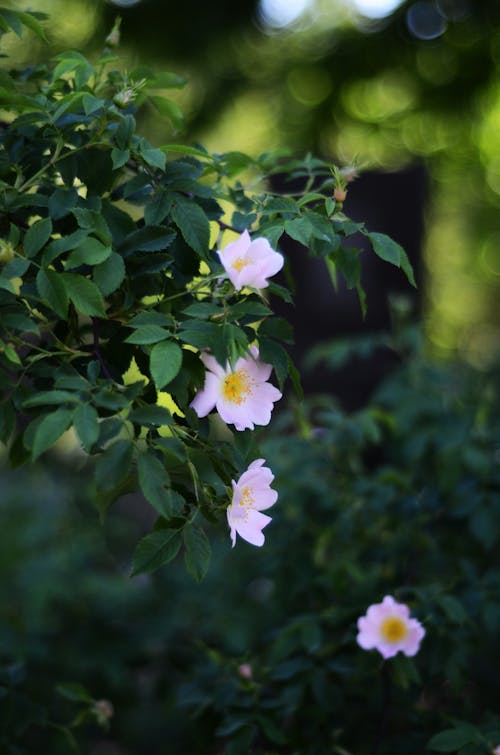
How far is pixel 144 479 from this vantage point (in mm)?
906

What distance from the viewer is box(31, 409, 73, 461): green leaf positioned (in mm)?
874

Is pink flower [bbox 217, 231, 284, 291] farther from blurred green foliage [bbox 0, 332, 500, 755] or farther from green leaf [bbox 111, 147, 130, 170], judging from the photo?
blurred green foliage [bbox 0, 332, 500, 755]

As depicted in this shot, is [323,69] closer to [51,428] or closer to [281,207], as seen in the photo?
[281,207]

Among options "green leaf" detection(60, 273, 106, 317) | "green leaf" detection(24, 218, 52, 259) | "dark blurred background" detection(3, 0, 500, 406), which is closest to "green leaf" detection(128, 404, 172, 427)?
"green leaf" detection(60, 273, 106, 317)

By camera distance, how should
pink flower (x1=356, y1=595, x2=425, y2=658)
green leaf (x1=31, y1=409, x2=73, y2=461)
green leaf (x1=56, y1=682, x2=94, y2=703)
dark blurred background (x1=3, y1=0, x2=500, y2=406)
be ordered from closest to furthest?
green leaf (x1=31, y1=409, x2=73, y2=461), pink flower (x1=356, y1=595, x2=425, y2=658), green leaf (x1=56, y1=682, x2=94, y2=703), dark blurred background (x1=3, y1=0, x2=500, y2=406)

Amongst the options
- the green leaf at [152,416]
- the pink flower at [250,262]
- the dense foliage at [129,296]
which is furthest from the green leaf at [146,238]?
the green leaf at [152,416]

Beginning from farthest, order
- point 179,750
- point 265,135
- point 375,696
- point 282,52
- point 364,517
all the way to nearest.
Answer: point 265,135 < point 282,52 < point 179,750 < point 364,517 < point 375,696

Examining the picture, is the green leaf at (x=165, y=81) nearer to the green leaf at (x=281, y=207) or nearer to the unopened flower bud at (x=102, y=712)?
the green leaf at (x=281, y=207)

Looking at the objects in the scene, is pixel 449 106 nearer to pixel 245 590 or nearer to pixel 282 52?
pixel 282 52

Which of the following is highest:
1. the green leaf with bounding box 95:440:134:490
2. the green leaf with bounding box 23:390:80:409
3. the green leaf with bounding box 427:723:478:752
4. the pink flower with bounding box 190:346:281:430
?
the pink flower with bounding box 190:346:281:430

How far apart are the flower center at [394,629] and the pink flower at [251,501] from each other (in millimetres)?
465

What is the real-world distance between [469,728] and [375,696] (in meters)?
0.30

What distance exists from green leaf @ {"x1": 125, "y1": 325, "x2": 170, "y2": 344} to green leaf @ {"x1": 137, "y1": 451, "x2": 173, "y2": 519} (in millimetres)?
124

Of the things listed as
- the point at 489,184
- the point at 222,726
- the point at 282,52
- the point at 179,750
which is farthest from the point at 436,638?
the point at 489,184
